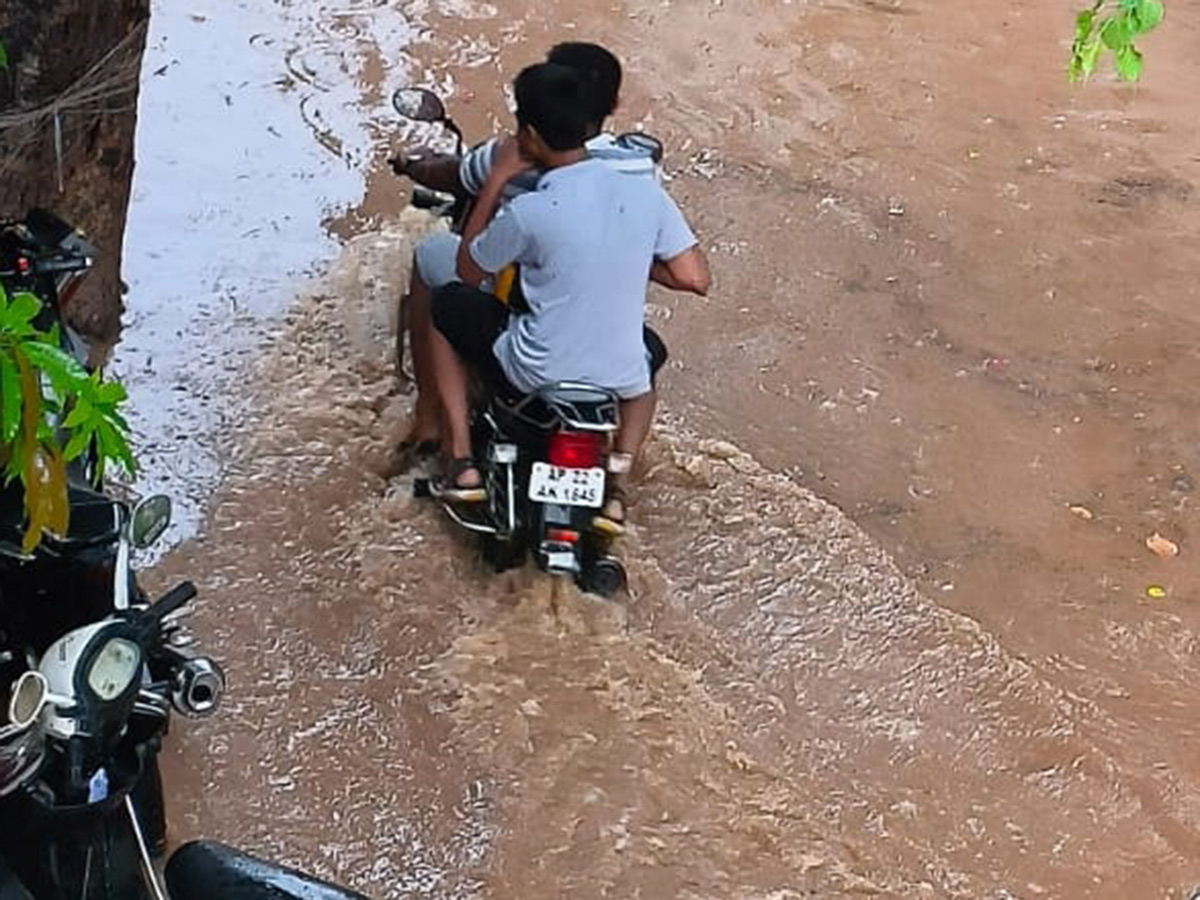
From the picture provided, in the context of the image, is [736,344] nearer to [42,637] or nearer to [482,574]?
[482,574]

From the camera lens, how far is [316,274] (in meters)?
7.09

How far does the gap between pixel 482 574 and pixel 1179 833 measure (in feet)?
6.96

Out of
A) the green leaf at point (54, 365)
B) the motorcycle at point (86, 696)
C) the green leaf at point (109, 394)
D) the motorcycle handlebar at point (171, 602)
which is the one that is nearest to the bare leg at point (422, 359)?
the motorcycle at point (86, 696)

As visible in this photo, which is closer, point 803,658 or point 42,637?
point 42,637

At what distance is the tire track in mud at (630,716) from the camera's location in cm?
464

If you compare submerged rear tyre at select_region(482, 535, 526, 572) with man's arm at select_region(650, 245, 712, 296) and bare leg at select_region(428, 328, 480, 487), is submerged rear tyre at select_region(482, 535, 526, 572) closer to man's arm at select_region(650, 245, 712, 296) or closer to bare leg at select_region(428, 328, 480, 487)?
bare leg at select_region(428, 328, 480, 487)

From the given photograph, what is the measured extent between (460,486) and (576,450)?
1.34 ft

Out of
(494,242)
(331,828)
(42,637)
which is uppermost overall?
(494,242)

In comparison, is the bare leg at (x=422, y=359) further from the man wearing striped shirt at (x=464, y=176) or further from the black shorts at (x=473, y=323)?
the black shorts at (x=473, y=323)

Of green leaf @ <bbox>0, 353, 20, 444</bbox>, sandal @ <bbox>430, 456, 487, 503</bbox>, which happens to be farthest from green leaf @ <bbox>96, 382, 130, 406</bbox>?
sandal @ <bbox>430, 456, 487, 503</bbox>

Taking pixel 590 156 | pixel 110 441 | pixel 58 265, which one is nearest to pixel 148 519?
pixel 110 441

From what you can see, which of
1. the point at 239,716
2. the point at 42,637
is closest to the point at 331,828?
the point at 239,716

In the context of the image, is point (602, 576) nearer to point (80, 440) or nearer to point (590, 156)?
point (590, 156)

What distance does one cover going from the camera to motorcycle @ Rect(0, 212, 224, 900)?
10.4ft
